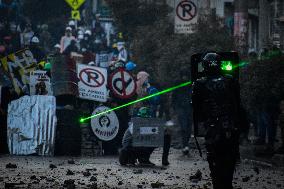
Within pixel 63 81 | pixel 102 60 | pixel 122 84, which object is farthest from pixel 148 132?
pixel 102 60

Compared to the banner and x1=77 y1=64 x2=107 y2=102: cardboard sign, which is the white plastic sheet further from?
the banner

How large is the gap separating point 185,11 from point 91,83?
181 inches

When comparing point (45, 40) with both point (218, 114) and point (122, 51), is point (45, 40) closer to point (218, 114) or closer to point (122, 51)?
point (122, 51)

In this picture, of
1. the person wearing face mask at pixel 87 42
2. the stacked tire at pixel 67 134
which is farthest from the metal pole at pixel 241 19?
the person wearing face mask at pixel 87 42

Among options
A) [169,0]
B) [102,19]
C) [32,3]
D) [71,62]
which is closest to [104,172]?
[71,62]

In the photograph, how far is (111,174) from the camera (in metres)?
15.4

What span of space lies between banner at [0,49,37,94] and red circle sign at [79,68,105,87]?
5.95 feet

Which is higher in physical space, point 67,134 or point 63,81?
point 63,81

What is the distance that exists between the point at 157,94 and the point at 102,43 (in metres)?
23.0

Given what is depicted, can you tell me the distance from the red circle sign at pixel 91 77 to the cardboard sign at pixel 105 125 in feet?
2.20

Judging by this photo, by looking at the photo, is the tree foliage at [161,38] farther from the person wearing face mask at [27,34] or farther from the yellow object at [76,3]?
the yellow object at [76,3]

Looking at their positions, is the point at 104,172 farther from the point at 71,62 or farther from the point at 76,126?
the point at 71,62

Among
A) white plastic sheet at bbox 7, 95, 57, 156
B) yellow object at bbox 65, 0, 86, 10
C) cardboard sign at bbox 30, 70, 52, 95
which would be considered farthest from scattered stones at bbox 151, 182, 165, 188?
yellow object at bbox 65, 0, 86, 10

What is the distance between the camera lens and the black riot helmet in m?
11.1
